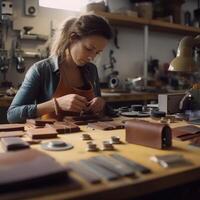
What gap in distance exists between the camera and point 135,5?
4.05m

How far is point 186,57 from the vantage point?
159cm

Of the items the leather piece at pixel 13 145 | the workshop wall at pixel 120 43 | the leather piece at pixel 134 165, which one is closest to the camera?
the leather piece at pixel 134 165

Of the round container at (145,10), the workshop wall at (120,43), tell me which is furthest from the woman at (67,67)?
the round container at (145,10)

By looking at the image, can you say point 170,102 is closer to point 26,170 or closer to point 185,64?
point 185,64

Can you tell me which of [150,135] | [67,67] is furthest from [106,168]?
[67,67]

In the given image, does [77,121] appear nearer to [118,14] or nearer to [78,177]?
[78,177]

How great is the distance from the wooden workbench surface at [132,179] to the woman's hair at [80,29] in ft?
2.89

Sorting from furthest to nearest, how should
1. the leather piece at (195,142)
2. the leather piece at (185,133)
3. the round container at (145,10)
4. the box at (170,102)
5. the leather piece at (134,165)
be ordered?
the round container at (145,10)
the box at (170,102)
the leather piece at (185,133)
the leather piece at (195,142)
the leather piece at (134,165)

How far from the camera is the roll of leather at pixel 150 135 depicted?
1.04 m

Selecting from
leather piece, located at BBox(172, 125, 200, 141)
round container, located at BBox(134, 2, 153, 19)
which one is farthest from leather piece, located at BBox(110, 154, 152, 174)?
round container, located at BBox(134, 2, 153, 19)

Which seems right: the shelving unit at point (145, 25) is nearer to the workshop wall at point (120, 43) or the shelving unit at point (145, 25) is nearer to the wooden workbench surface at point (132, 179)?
the workshop wall at point (120, 43)

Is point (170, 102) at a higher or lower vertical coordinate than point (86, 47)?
lower

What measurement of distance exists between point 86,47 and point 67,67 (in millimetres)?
268

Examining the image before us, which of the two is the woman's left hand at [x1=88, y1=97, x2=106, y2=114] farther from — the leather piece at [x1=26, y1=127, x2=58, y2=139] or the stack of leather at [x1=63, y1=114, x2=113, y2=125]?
the leather piece at [x1=26, y1=127, x2=58, y2=139]
